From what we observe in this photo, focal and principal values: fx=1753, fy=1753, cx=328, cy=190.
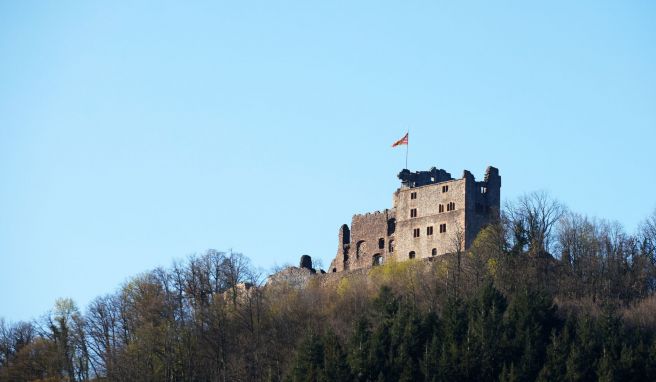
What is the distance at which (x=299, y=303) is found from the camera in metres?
91.6

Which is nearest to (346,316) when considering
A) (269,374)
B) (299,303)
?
(299,303)

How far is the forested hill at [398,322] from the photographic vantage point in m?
76.5

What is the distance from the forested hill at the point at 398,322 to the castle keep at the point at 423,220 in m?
2.75

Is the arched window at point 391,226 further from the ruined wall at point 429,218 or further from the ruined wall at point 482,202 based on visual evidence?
the ruined wall at point 482,202

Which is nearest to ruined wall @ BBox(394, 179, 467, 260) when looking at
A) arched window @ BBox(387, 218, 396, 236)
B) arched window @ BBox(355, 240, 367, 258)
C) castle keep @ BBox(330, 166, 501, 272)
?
castle keep @ BBox(330, 166, 501, 272)

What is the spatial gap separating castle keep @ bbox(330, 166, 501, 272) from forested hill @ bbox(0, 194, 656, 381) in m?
2.75

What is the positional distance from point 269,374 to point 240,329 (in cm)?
760

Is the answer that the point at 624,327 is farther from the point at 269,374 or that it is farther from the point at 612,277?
the point at 269,374

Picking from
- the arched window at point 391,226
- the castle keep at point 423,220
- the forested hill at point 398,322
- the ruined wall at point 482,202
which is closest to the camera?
the forested hill at point 398,322

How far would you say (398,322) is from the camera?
7894 centimetres

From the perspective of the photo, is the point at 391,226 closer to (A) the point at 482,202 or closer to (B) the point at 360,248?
(B) the point at 360,248

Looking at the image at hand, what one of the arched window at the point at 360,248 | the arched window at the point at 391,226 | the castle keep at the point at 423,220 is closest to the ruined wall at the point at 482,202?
the castle keep at the point at 423,220

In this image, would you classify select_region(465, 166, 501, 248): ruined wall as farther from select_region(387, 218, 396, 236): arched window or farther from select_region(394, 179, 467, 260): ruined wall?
select_region(387, 218, 396, 236): arched window

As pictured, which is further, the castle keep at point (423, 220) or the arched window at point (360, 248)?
the arched window at point (360, 248)
